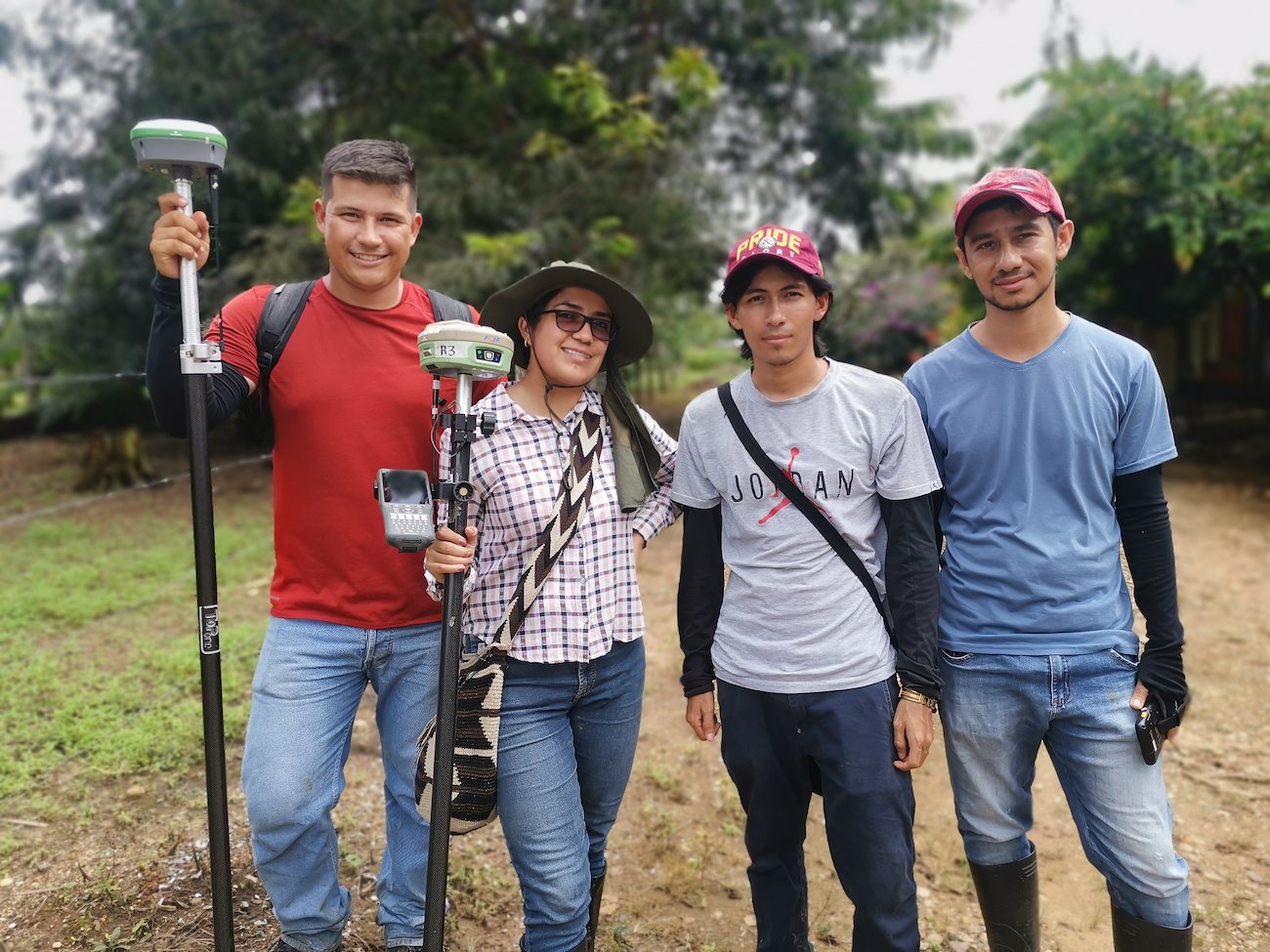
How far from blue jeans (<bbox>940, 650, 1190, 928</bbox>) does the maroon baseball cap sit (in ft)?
3.57

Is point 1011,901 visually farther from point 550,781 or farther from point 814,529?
point 550,781

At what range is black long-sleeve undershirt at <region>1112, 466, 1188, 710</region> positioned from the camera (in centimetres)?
233

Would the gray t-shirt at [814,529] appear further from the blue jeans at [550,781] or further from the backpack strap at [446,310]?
the backpack strap at [446,310]

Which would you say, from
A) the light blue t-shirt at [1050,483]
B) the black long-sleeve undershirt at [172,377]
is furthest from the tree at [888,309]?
the black long-sleeve undershirt at [172,377]

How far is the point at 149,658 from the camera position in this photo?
17.0ft

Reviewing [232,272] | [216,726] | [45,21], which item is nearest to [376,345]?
[216,726]

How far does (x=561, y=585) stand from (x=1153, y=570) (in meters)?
1.44

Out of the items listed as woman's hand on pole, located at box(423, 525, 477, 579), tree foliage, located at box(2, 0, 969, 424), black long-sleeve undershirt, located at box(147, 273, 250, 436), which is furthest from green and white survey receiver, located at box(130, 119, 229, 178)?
tree foliage, located at box(2, 0, 969, 424)

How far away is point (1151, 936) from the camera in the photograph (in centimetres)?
234

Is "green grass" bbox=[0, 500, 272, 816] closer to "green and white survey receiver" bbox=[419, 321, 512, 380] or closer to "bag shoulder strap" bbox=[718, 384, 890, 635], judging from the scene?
"green and white survey receiver" bbox=[419, 321, 512, 380]

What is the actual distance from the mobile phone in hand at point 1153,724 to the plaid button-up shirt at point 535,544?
1.22m

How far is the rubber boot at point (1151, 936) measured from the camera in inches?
91.7

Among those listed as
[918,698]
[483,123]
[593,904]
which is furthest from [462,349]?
[483,123]

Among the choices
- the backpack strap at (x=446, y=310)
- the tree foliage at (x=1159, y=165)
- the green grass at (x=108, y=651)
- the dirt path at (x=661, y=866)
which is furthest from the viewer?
the tree foliage at (x=1159, y=165)
